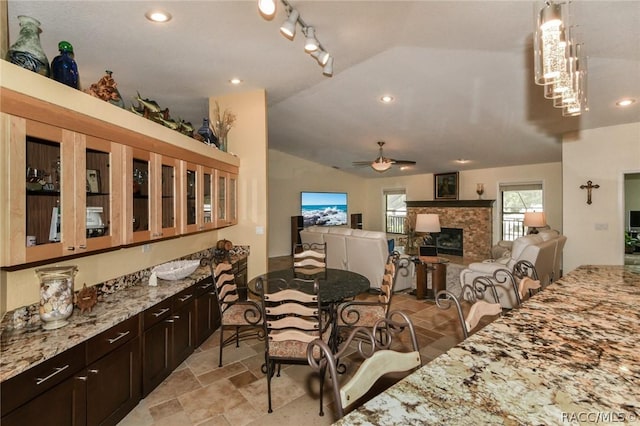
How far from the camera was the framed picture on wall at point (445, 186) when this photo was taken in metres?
8.70

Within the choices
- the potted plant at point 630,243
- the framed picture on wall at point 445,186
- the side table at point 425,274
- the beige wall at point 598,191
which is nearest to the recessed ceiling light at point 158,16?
the side table at point 425,274

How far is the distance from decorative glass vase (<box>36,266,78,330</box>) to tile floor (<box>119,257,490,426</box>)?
0.81 metres

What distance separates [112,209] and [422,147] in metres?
6.01

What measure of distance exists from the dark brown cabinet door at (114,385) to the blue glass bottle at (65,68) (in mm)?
1663

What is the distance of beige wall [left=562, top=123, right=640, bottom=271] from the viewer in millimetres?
4617

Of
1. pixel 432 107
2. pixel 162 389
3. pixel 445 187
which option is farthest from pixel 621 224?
pixel 162 389

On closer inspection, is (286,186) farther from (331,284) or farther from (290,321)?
(290,321)

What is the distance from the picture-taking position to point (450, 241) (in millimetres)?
8781

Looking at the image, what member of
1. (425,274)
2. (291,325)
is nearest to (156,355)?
(291,325)

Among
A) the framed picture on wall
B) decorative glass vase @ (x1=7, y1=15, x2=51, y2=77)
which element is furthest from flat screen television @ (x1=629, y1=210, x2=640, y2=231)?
decorative glass vase @ (x1=7, y1=15, x2=51, y2=77)

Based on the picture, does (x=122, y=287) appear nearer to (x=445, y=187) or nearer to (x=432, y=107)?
(x=432, y=107)

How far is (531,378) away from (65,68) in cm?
273

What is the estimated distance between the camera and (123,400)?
1977 millimetres

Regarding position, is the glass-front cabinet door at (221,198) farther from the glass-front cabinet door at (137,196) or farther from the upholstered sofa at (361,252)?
the upholstered sofa at (361,252)
